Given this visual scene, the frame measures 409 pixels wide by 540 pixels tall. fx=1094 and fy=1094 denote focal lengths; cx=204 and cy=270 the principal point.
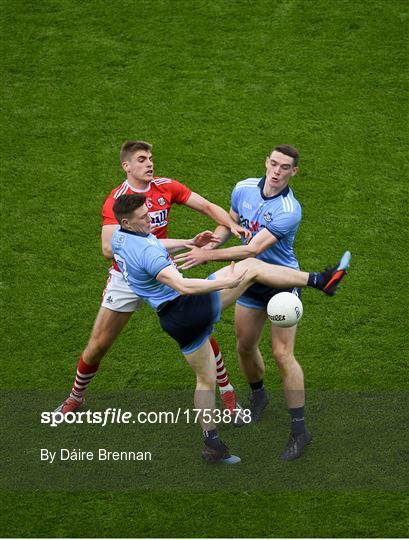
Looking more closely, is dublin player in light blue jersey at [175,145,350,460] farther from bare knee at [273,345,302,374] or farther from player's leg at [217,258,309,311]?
player's leg at [217,258,309,311]

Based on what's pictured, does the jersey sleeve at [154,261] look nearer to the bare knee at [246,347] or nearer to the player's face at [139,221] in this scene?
the player's face at [139,221]

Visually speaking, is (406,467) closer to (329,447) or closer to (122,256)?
(329,447)

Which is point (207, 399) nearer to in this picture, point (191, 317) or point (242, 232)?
point (191, 317)

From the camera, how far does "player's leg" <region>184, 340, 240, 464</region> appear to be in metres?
9.15

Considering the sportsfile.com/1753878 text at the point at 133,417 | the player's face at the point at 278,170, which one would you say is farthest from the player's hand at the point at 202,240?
the sportsfile.com/1753878 text at the point at 133,417

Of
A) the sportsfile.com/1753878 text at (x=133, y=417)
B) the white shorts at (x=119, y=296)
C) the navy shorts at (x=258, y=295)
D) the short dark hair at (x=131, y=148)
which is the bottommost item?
the sportsfile.com/1753878 text at (x=133, y=417)

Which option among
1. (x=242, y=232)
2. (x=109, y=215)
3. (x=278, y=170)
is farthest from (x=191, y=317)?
(x=278, y=170)

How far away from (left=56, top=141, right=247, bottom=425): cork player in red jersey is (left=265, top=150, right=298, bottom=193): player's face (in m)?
0.50

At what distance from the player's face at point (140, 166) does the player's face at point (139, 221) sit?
93 cm

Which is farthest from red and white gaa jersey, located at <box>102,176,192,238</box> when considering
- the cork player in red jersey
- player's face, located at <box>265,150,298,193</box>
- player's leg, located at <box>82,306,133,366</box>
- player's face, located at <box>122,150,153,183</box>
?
player's face, located at <box>265,150,298,193</box>

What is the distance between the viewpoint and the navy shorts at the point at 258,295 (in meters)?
9.48

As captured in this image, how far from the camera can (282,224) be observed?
9.28 metres

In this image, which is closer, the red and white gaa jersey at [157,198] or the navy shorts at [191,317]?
the navy shorts at [191,317]

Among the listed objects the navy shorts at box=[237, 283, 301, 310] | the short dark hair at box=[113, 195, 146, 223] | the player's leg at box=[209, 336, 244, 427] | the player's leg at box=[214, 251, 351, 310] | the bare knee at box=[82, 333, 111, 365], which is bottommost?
the player's leg at box=[209, 336, 244, 427]
